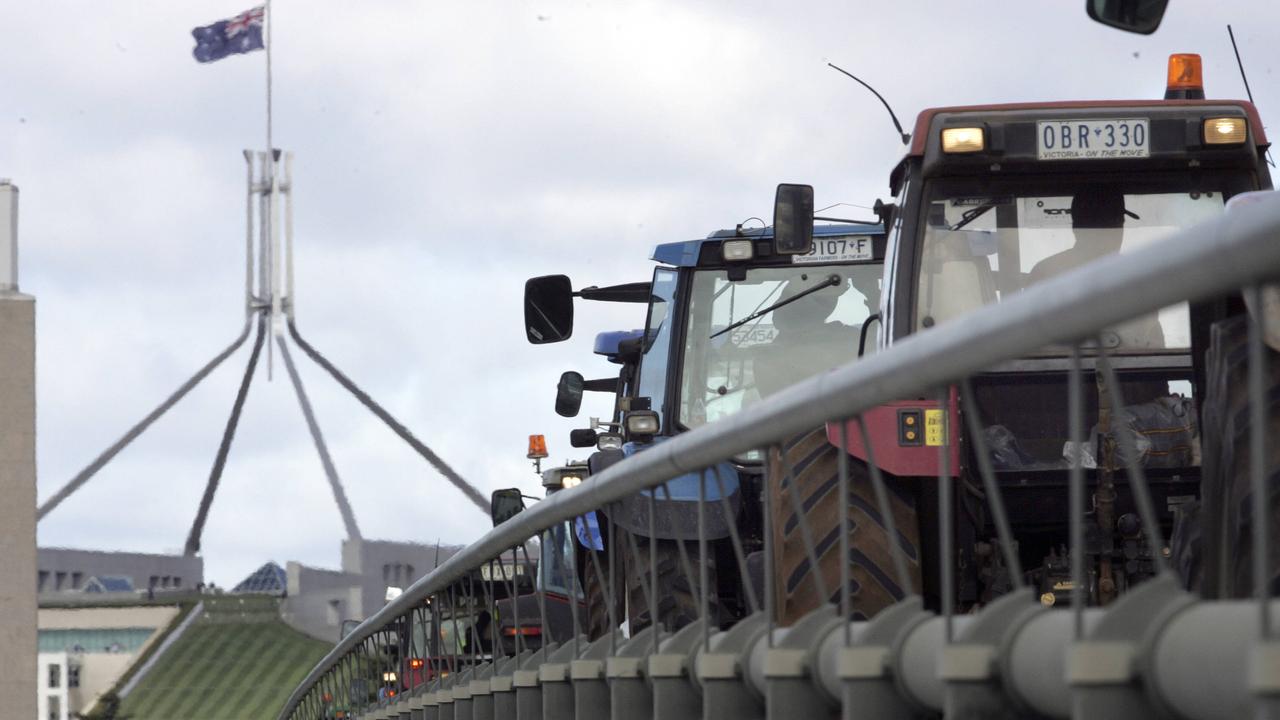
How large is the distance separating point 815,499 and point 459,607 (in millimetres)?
2850

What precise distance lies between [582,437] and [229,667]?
219 feet

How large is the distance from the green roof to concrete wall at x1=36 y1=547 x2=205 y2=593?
33.3ft

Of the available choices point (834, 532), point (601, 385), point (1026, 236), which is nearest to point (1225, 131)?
point (1026, 236)

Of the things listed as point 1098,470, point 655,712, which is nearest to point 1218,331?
point 655,712

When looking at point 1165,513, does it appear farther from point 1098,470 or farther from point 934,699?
point 934,699

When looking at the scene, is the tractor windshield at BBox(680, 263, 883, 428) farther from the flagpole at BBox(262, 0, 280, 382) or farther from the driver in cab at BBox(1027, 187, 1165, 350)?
the flagpole at BBox(262, 0, 280, 382)

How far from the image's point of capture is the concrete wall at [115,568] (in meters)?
95.6

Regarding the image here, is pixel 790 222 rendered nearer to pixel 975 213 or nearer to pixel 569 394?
pixel 975 213

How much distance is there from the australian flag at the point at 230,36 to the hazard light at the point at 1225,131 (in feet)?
245

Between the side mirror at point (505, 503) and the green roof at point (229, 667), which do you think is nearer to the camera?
the side mirror at point (505, 503)

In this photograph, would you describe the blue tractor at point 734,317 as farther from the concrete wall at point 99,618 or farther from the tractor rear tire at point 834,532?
the concrete wall at point 99,618

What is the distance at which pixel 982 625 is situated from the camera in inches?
140

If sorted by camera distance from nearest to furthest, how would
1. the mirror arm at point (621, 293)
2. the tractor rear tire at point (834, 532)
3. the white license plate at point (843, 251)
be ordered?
the tractor rear tire at point (834, 532)
the white license plate at point (843, 251)
the mirror arm at point (621, 293)

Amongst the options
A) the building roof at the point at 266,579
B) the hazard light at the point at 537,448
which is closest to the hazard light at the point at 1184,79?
the hazard light at the point at 537,448
